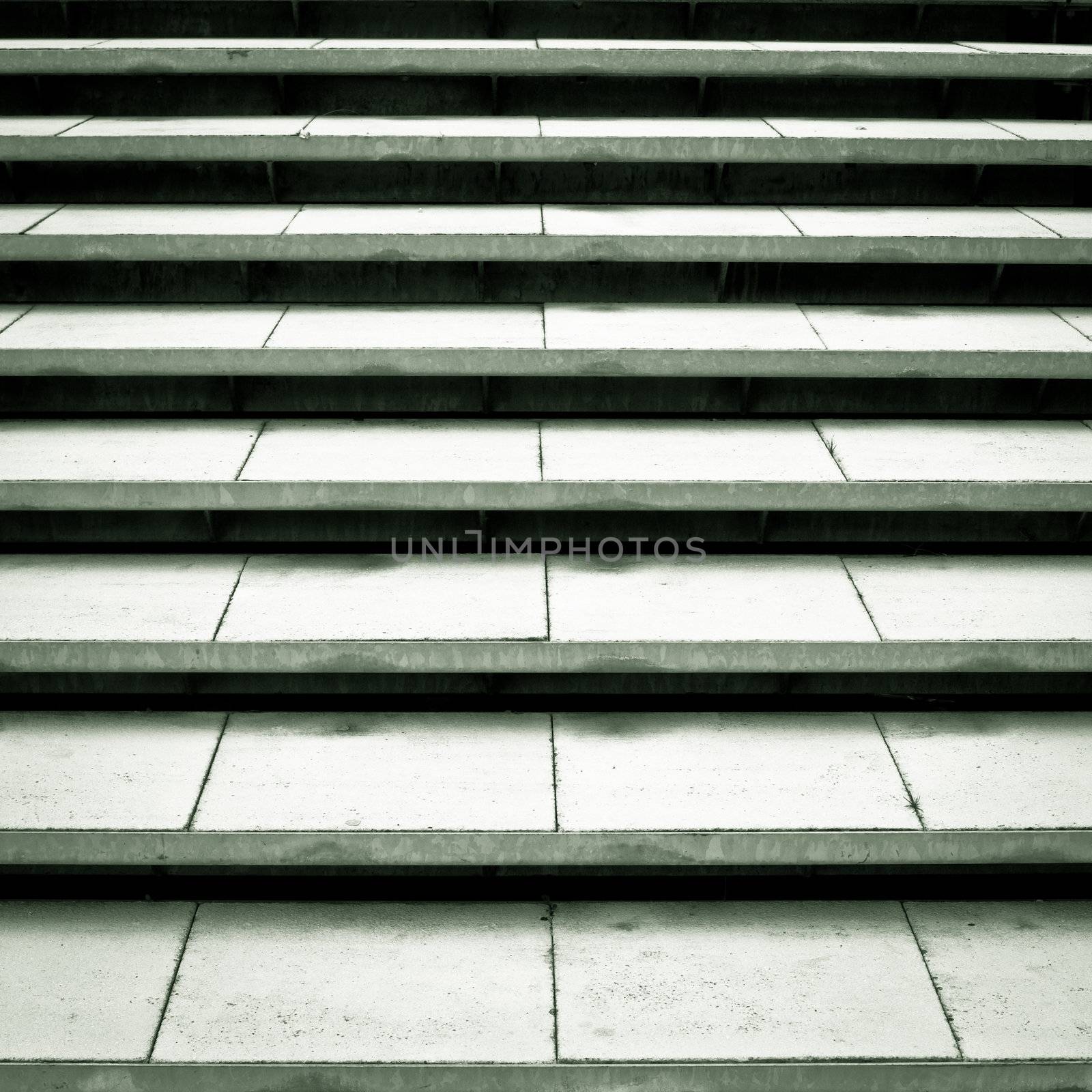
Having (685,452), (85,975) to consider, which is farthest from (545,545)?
(85,975)

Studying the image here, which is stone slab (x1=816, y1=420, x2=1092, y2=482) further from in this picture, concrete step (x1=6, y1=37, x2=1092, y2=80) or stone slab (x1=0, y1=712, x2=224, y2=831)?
stone slab (x1=0, y1=712, x2=224, y2=831)

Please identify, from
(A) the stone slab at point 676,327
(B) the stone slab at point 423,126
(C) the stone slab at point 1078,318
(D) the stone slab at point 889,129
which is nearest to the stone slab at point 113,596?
(A) the stone slab at point 676,327

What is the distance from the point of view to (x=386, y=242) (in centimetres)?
388

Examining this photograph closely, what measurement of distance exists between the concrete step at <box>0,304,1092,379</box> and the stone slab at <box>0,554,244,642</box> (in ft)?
2.08

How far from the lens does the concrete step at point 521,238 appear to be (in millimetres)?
3869

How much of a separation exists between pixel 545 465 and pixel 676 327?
731 mm

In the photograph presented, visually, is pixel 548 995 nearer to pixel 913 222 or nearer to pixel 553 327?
pixel 553 327

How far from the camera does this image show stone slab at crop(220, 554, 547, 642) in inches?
126

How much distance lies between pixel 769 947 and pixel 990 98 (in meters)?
3.43

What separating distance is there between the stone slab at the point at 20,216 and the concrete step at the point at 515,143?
17 centimetres

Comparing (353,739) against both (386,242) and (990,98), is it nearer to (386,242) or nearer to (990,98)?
(386,242)

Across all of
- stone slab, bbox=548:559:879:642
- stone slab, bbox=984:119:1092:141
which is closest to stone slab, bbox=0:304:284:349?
stone slab, bbox=548:559:879:642

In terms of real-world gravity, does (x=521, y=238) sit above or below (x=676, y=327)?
above

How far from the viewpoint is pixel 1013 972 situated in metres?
2.86
